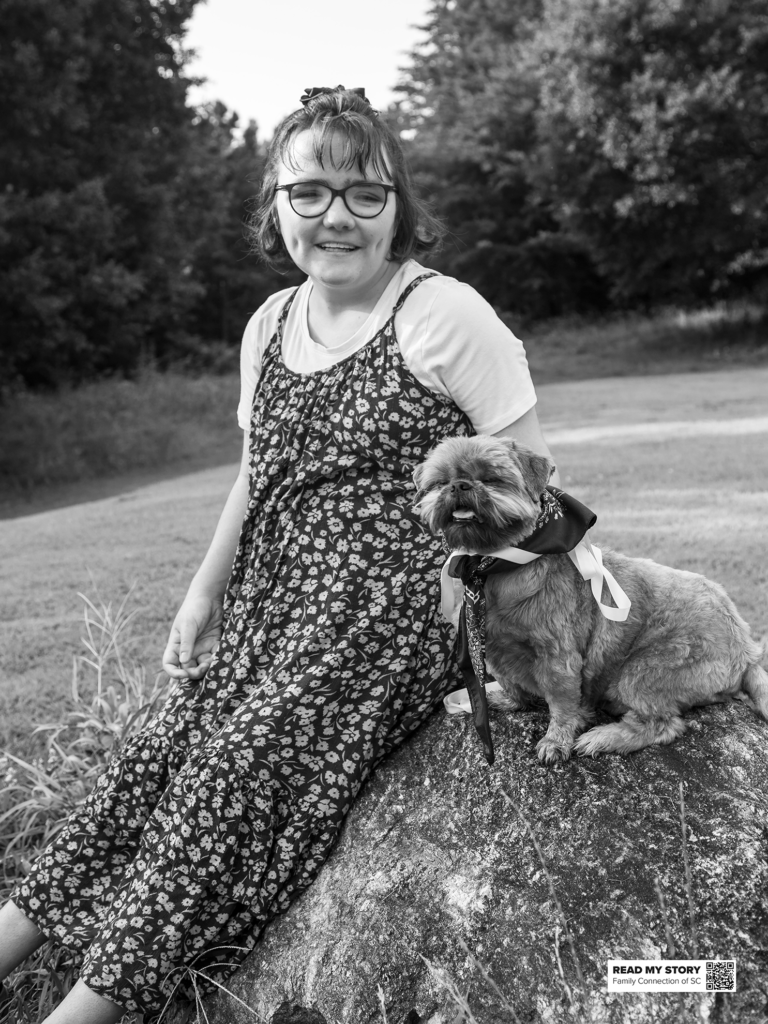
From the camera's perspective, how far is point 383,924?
242 centimetres

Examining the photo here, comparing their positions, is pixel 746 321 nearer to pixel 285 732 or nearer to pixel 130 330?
pixel 130 330

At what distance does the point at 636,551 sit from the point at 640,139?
673 inches

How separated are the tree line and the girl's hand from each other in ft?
41.2

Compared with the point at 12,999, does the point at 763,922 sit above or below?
above

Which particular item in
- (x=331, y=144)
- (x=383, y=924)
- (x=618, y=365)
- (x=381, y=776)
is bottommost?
(x=618, y=365)

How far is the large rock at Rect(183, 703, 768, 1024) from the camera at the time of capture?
2137 mm

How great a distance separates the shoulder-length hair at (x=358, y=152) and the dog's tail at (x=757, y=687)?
1749 millimetres

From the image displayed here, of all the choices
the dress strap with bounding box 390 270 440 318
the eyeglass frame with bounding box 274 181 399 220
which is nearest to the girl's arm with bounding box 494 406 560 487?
the dress strap with bounding box 390 270 440 318

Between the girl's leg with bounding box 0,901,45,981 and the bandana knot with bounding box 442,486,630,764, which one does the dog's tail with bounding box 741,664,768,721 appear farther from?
the girl's leg with bounding box 0,901,45,981

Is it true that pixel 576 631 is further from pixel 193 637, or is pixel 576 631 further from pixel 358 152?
pixel 358 152

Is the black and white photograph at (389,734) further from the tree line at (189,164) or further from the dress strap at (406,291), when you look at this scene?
the tree line at (189,164)

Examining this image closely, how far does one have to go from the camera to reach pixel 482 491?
7.70 feet

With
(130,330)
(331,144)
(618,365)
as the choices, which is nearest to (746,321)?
(618,365)

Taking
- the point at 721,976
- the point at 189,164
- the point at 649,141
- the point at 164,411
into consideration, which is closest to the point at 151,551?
the point at 721,976
